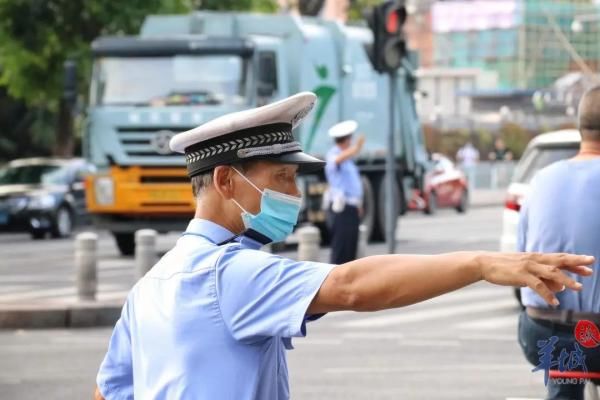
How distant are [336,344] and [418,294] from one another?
9.39 meters

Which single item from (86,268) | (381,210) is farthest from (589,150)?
(381,210)

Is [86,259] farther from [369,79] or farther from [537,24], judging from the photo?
[537,24]

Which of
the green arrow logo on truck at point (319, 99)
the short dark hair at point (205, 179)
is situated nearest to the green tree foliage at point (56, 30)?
the green arrow logo on truck at point (319, 99)

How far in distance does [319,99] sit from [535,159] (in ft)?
33.1

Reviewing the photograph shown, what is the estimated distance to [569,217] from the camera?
18.6 feet

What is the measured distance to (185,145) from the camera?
3.43 metres

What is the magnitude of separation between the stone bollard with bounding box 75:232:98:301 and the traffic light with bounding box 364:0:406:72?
5.39m

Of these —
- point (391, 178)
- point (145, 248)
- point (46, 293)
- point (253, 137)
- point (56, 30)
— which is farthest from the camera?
point (56, 30)

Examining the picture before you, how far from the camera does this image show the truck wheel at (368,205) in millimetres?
24781

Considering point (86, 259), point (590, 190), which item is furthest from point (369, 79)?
point (590, 190)

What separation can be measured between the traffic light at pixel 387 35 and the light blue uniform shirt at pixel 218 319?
50.3 feet

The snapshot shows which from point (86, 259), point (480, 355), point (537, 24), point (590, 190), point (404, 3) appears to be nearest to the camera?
point (590, 190)

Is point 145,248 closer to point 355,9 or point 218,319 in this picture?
point 218,319

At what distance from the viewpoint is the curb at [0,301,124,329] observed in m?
13.7
